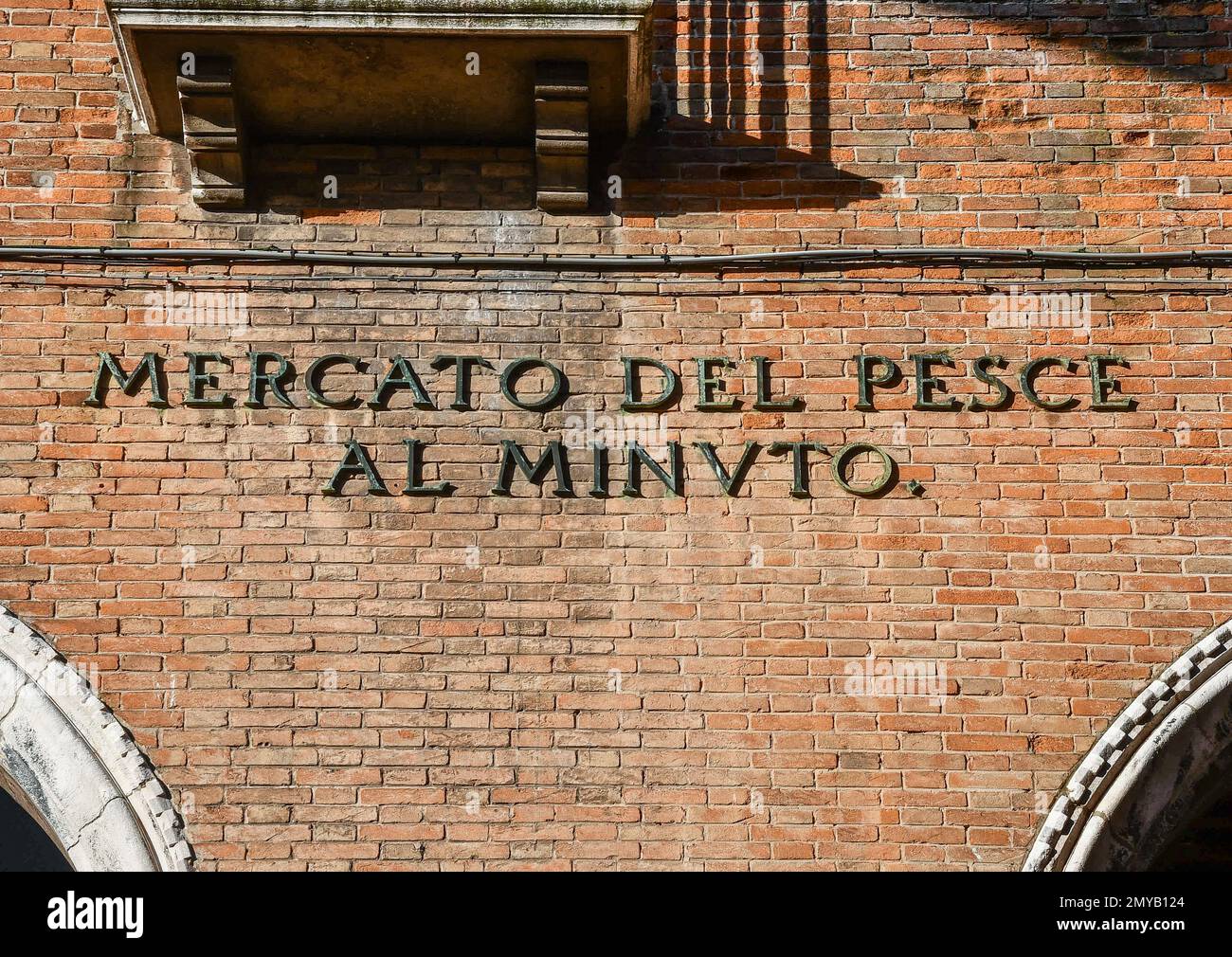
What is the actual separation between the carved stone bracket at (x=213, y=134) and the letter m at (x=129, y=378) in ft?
2.50

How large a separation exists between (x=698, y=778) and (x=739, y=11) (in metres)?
3.36

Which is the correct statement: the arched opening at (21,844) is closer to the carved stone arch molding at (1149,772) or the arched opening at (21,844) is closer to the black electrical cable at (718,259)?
the black electrical cable at (718,259)

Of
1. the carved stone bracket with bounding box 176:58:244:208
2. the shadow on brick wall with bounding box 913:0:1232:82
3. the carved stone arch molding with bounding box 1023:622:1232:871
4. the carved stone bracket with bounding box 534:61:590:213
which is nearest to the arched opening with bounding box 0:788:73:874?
the carved stone bracket with bounding box 176:58:244:208

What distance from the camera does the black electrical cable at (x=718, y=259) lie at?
20.0 feet

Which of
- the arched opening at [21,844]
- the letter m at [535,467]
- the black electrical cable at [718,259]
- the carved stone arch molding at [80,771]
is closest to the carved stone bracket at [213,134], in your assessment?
the black electrical cable at [718,259]

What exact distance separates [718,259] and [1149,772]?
2705 mm

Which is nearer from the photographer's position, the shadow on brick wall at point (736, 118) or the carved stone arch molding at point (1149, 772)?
the carved stone arch molding at point (1149, 772)

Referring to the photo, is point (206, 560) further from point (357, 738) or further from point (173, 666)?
point (357, 738)

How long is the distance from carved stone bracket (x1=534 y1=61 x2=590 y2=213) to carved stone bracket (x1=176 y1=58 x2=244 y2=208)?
1.27 meters

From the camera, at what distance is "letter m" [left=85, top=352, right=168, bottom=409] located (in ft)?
19.4

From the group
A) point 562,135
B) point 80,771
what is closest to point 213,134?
point 562,135

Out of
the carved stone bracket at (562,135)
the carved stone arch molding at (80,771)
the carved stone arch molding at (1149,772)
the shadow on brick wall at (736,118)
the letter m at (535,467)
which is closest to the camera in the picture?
the carved stone arch molding at (80,771)

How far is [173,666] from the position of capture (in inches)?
223

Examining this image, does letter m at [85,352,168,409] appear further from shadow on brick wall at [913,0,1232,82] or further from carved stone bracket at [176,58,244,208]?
shadow on brick wall at [913,0,1232,82]
